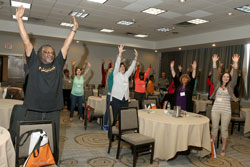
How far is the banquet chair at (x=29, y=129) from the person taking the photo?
215cm

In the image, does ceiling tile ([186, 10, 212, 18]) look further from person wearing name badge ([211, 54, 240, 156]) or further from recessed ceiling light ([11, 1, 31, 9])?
recessed ceiling light ([11, 1, 31, 9])

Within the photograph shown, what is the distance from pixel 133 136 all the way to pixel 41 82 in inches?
73.9

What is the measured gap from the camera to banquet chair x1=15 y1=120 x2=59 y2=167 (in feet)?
7.04

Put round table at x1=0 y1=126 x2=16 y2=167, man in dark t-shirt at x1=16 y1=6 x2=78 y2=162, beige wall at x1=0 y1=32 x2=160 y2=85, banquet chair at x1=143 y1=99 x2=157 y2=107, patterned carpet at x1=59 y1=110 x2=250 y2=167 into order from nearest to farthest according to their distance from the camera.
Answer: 1. round table at x1=0 y1=126 x2=16 y2=167
2. man in dark t-shirt at x1=16 y1=6 x2=78 y2=162
3. patterned carpet at x1=59 y1=110 x2=250 y2=167
4. banquet chair at x1=143 y1=99 x2=157 y2=107
5. beige wall at x1=0 y1=32 x2=160 y2=85

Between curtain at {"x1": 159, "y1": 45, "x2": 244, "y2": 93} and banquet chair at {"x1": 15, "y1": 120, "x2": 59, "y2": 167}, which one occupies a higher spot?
curtain at {"x1": 159, "y1": 45, "x2": 244, "y2": 93}

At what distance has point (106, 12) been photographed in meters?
6.88

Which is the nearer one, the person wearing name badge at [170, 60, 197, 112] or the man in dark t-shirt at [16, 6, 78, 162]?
the man in dark t-shirt at [16, 6, 78, 162]

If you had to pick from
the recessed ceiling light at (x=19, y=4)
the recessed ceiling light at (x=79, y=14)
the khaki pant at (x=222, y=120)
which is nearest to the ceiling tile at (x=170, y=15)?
the recessed ceiling light at (x=79, y=14)

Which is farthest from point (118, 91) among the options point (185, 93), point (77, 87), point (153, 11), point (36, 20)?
point (36, 20)

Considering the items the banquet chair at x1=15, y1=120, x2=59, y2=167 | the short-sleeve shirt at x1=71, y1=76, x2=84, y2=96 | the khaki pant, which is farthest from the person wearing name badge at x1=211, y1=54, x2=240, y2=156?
the short-sleeve shirt at x1=71, y1=76, x2=84, y2=96

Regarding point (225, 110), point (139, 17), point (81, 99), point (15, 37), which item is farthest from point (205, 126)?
point (15, 37)

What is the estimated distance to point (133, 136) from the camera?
3.54 m

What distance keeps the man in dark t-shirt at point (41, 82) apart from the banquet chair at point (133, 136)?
1457 millimetres

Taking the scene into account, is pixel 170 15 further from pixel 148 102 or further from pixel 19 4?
pixel 19 4
